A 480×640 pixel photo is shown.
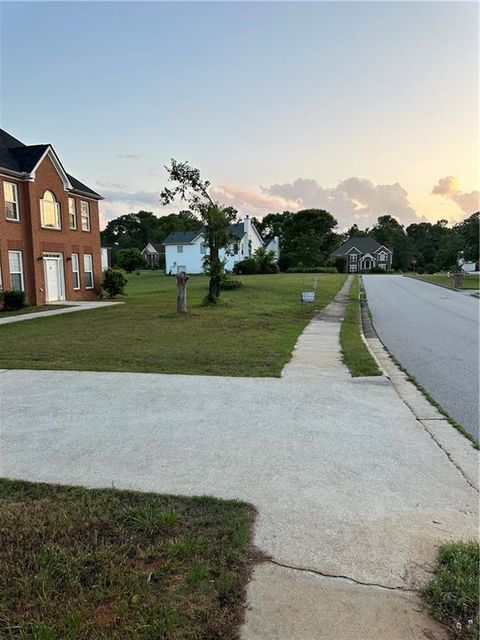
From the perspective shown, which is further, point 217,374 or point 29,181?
point 29,181

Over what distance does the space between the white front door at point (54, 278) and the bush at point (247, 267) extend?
30803 millimetres

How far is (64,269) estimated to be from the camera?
930 inches

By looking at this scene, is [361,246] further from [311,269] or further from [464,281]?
[464,281]

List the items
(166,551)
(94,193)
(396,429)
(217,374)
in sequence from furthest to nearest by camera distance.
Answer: (94,193)
(217,374)
(396,429)
(166,551)

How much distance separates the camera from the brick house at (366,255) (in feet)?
272

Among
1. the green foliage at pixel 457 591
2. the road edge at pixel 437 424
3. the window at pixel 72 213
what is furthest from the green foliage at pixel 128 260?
the green foliage at pixel 457 591

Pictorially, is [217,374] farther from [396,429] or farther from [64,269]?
[64,269]

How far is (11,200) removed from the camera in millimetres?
20328

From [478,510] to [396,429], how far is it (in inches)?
69.9

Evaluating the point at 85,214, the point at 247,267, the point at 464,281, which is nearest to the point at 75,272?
the point at 85,214

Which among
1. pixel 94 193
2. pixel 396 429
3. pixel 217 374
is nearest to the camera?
pixel 396 429

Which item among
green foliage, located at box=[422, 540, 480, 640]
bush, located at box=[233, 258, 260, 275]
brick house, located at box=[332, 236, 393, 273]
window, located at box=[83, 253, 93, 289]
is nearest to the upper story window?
window, located at box=[83, 253, 93, 289]

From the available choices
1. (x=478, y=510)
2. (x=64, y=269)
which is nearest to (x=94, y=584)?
(x=478, y=510)

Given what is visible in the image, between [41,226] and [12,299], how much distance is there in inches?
165
